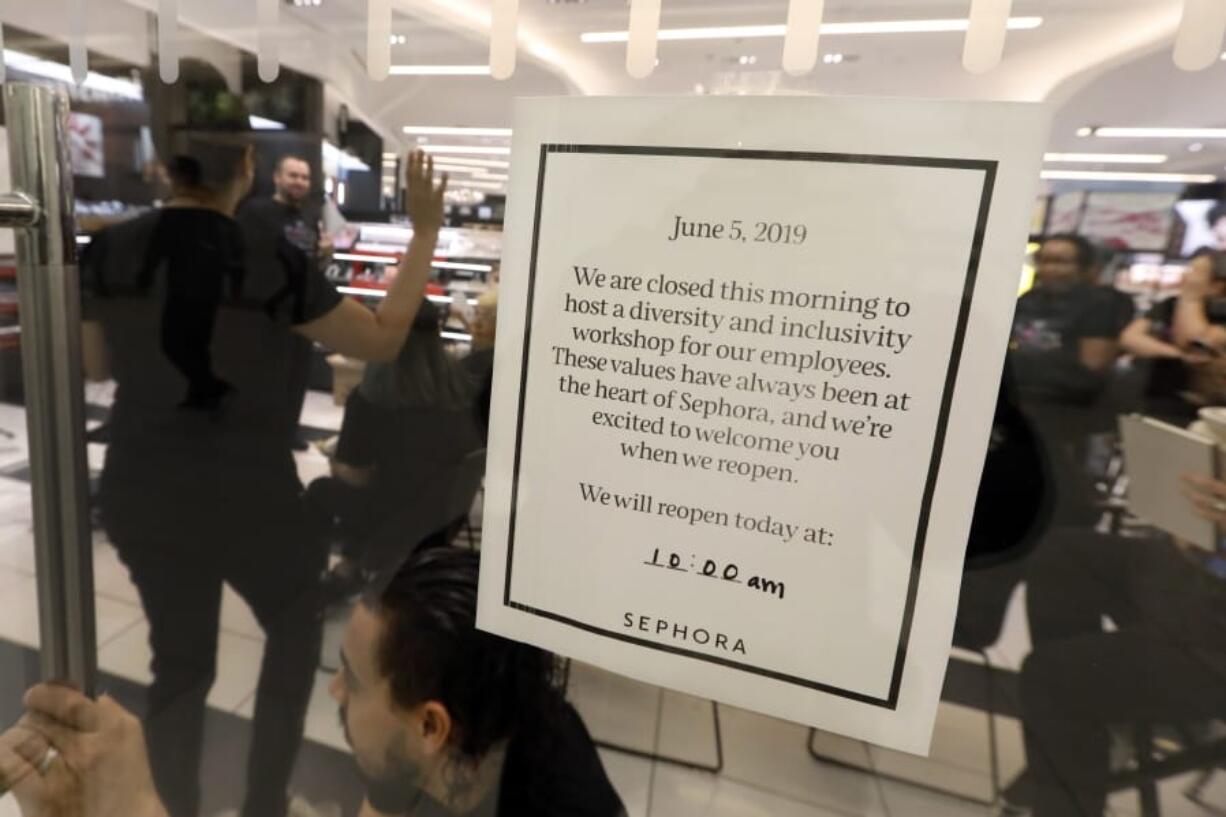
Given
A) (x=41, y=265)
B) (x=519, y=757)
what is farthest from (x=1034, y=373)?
(x=41, y=265)

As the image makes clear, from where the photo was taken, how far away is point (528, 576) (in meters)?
0.42

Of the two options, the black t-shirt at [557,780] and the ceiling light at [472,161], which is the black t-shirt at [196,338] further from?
the black t-shirt at [557,780]

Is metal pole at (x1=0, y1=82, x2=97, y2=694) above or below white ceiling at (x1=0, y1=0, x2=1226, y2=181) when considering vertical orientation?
below

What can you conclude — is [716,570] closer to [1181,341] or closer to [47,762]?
[1181,341]

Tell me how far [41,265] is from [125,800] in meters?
0.52

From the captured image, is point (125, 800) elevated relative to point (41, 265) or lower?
lower

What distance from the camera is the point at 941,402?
329 mm

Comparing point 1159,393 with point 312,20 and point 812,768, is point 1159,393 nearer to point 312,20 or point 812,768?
point 812,768

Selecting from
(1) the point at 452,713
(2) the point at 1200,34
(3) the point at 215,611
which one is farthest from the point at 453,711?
(2) the point at 1200,34

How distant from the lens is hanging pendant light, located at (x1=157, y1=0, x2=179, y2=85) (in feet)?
1.61

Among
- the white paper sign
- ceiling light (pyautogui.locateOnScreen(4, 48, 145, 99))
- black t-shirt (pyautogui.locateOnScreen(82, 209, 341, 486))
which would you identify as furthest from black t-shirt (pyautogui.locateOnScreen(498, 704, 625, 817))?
ceiling light (pyautogui.locateOnScreen(4, 48, 145, 99))

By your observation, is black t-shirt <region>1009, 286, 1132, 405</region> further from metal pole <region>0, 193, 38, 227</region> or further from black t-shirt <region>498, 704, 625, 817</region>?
metal pole <region>0, 193, 38, 227</region>

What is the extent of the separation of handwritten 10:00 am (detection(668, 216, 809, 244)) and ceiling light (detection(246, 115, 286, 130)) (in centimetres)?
36

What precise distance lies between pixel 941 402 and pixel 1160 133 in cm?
20
